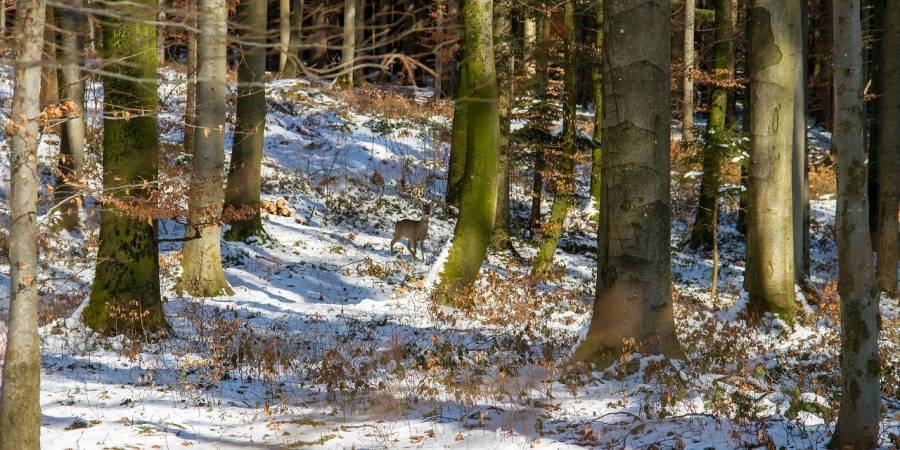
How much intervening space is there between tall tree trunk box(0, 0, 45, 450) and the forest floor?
90cm

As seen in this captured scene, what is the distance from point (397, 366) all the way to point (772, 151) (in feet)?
20.9

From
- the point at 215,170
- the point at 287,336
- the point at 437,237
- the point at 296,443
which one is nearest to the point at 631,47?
the point at 296,443

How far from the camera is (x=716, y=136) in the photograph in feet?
49.1

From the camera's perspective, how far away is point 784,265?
1112 centimetres

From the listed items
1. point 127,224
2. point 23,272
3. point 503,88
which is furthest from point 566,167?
point 23,272

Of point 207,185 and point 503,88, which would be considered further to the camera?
point 503,88

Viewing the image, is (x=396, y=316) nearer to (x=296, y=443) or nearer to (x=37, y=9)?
(x=296, y=443)

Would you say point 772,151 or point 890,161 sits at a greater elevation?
point 890,161

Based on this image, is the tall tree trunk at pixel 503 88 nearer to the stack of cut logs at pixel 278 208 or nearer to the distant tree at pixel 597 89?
the distant tree at pixel 597 89

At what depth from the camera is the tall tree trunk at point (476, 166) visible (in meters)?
12.1

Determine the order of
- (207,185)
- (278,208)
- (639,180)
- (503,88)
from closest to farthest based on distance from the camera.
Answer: (639,180) < (207,185) < (503,88) < (278,208)

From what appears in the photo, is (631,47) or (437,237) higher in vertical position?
(631,47)

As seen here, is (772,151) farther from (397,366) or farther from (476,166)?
(397,366)

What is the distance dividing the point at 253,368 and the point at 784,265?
7555 millimetres
